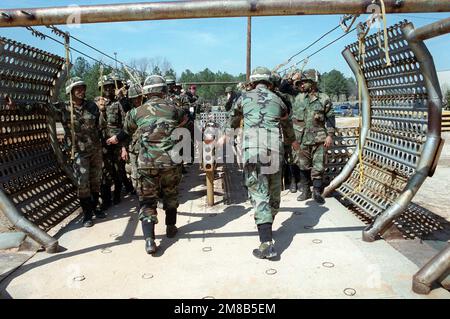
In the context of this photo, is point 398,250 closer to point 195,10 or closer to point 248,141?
point 248,141

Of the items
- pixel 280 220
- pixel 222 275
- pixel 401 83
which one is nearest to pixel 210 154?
pixel 280 220

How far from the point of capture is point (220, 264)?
11.4 feet

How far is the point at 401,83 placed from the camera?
4.04 meters

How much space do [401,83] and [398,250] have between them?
1.78 m

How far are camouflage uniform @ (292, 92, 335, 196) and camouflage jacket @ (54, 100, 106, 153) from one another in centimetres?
292

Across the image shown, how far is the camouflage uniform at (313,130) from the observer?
5.47m

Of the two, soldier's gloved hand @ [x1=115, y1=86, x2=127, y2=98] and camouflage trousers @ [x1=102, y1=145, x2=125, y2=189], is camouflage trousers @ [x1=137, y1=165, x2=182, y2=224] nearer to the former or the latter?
camouflage trousers @ [x1=102, y1=145, x2=125, y2=189]

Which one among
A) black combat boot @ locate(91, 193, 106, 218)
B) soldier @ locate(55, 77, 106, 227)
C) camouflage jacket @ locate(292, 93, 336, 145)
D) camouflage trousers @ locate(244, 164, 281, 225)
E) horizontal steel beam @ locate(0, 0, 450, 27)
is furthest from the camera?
camouflage jacket @ locate(292, 93, 336, 145)

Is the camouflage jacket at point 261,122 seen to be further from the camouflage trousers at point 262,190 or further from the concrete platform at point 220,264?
the concrete platform at point 220,264

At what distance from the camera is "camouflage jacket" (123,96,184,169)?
3820 mm

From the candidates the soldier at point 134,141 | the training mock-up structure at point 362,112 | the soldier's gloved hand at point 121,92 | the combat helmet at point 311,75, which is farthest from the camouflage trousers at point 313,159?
the soldier's gloved hand at point 121,92

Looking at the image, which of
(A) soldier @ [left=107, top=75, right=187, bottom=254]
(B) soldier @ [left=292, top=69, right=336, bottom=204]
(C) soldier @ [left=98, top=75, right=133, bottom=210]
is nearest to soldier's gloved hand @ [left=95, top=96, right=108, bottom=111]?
(C) soldier @ [left=98, top=75, right=133, bottom=210]

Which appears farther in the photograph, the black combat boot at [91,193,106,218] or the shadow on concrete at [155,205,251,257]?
the black combat boot at [91,193,106,218]

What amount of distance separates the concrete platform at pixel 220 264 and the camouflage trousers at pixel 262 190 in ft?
1.35
